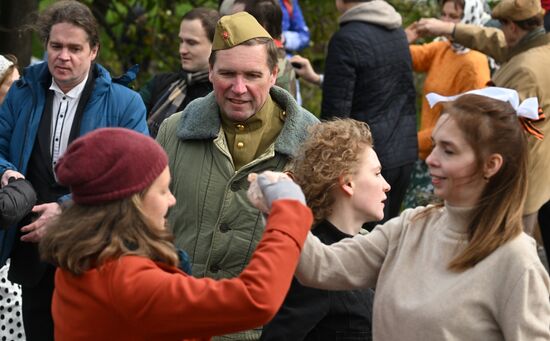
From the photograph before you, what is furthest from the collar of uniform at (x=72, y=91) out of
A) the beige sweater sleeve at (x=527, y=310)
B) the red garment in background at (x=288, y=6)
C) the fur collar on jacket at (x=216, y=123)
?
the red garment in background at (x=288, y=6)

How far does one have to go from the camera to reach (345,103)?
23.7 ft

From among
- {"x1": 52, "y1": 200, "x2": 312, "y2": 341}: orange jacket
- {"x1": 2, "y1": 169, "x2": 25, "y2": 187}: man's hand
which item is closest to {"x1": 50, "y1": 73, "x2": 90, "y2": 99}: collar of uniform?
{"x1": 2, "y1": 169, "x2": 25, "y2": 187}: man's hand

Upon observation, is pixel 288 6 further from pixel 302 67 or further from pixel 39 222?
pixel 39 222

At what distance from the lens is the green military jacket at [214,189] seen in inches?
176

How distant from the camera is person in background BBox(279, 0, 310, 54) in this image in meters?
8.15

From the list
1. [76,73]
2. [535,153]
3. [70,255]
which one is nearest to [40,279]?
[76,73]

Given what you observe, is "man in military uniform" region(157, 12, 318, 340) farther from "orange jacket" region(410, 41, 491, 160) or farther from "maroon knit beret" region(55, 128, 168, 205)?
"orange jacket" region(410, 41, 491, 160)

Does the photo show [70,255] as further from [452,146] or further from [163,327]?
[452,146]

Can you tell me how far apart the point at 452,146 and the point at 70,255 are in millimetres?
1214

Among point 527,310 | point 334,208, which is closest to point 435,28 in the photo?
point 334,208

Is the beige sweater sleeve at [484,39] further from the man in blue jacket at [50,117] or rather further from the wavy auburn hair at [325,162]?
the wavy auburn hair at [325,162]

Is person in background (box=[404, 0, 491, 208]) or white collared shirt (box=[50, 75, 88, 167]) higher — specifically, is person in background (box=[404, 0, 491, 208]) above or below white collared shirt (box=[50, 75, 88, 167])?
below

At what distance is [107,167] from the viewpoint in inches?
125

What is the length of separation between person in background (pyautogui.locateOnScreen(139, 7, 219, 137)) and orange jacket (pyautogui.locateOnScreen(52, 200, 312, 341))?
346cm
